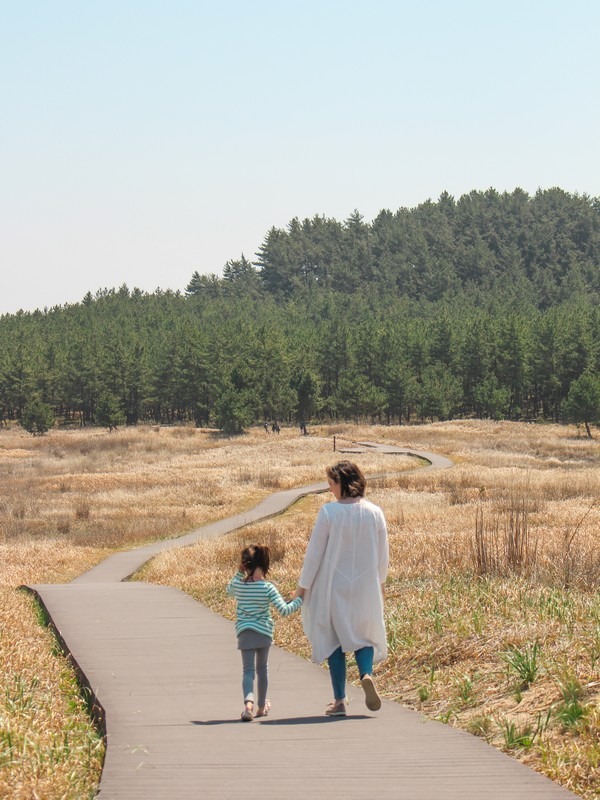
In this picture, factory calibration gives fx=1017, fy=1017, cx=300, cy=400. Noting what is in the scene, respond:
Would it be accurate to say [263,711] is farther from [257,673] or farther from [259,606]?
[259,606]

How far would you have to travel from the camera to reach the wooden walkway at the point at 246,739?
5.97 m

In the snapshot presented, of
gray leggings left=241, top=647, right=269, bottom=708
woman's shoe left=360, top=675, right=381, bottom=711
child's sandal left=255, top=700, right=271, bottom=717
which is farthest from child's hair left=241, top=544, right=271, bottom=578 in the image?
woman's shoe left=360, top=675, right=381, bottom=711

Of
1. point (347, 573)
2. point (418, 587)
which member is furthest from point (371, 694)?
point (418, 587)

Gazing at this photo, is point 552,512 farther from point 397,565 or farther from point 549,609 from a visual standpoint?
point 549,609

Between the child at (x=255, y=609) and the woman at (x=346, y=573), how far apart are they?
34 cm

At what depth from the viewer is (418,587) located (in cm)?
1401

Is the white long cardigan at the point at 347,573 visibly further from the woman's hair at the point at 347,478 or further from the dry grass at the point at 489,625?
the dry grass at the point at 489,625

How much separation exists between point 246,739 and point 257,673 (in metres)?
1.12

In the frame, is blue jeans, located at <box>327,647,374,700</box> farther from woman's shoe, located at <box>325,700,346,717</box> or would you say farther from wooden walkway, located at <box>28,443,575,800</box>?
wooden walkway, located at <box>28,443,575,800</box>

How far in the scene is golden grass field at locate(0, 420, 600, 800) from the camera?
7059mm

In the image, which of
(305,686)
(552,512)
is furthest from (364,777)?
→ (552,512)

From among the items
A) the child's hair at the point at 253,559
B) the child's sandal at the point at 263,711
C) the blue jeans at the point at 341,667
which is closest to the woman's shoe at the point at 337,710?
the blue jeans at the point at 341,667

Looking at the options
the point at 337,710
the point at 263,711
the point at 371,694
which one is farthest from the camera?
the point at 263,711

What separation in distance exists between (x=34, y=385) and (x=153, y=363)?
51.5 ft
